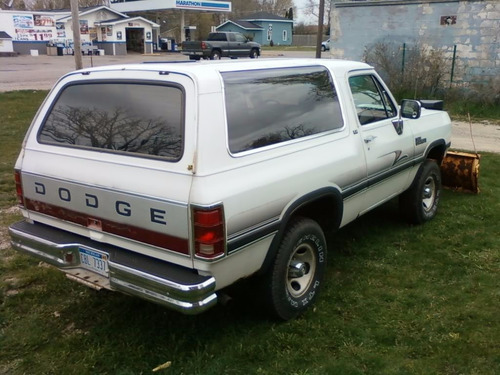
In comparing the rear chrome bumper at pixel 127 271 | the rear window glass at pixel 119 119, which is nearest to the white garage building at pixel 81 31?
the rear window glass at pixel 119 119

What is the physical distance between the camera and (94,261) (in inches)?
127

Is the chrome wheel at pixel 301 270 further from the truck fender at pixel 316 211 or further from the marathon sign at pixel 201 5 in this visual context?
the marathon sign at pixel 201 5

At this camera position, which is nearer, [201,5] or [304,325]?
[304,325]

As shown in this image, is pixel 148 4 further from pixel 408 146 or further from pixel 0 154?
pixel 408 146

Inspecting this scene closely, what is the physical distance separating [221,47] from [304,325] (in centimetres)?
3376

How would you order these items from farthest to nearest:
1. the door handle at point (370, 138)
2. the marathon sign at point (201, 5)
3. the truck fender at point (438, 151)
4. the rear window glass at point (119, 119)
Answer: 1. the marathon sign at point (201, 5)
2. the truck fender at point (438, 151)
3. the door handle at point (370, 138)
4. the rear window glass at point (119, 119)

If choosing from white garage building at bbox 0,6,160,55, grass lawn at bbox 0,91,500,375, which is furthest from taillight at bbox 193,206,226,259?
white garage building at bbox 0,6,160,55

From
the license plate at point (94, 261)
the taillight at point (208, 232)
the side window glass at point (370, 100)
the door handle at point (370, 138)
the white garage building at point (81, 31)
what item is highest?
the white garage building at point (81, 31)

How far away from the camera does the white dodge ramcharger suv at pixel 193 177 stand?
2.86 m

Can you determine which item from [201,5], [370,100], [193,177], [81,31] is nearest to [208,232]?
[193,177]

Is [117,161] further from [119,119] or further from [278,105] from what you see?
[278,105]

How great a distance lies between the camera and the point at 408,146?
4973 mm

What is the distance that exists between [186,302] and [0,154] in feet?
23.2

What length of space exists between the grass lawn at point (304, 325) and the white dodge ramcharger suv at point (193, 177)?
1.12 ft
